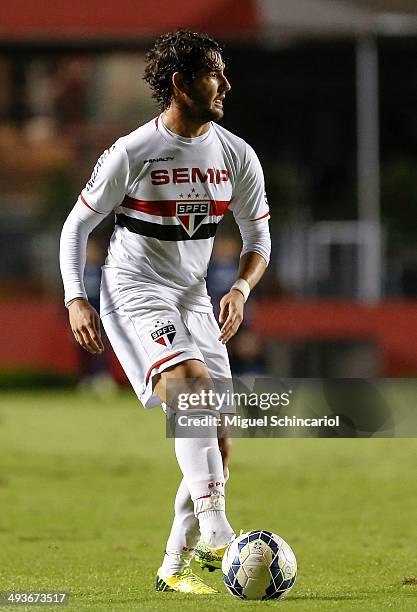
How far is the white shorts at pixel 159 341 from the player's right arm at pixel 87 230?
16 centimetres

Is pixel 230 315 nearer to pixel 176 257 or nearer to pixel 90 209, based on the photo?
pixel 176 257

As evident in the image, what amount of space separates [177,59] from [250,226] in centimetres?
86

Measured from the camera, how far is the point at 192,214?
573cm

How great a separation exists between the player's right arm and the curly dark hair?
344mm

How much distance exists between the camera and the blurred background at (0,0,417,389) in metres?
22.8

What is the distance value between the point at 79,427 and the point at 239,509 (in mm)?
6959

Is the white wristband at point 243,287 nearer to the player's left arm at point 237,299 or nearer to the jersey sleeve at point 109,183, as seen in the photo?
the player's left arm at point 237,299

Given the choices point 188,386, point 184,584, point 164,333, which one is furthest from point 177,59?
point 184,584

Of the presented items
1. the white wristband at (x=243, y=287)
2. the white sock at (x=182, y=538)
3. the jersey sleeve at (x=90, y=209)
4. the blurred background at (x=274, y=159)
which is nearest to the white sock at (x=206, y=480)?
the white sock at (x=182, y=538)

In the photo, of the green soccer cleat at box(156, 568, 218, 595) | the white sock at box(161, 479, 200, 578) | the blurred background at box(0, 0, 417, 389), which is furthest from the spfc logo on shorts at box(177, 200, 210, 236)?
the blurred background at box(0, 0, 417, 389)

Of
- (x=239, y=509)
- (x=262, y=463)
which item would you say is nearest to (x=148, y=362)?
(x=239, y=509)

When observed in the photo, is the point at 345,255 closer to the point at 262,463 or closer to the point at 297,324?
the point at 297,324

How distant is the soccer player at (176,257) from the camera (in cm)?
556

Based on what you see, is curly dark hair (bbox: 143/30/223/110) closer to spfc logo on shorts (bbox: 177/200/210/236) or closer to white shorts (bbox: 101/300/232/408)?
spfc logo on shorts (bbox: 177/200/210/236)
